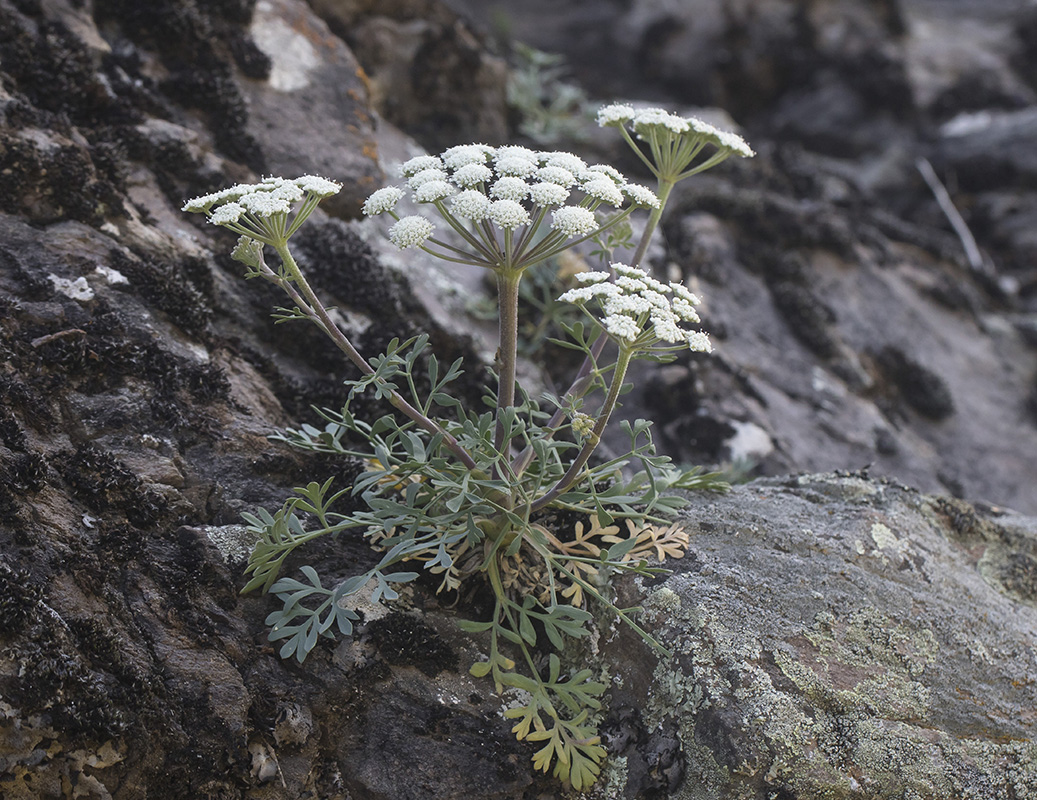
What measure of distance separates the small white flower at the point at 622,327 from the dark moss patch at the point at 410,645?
1.50 meters

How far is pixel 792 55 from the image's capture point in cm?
1356

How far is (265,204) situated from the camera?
2.86 metres

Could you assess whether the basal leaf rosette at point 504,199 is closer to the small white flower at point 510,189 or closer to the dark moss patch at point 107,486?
the small white flower at point 510,189

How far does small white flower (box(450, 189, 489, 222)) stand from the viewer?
286 cm

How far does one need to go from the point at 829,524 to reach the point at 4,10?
5.24 m

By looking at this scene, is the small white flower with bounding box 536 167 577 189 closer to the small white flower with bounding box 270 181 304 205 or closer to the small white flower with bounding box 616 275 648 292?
the small white flower with bounding box 616 275 648 292

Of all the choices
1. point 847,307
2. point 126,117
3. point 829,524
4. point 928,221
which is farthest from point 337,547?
point 928,221

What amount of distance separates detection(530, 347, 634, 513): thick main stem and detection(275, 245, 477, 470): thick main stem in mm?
352

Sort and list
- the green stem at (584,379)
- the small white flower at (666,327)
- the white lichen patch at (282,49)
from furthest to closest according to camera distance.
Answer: the white lichen patch at (282,49) → the green stem at (584,379) → the small white flower at (666,327)

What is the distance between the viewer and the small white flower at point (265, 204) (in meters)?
2.84

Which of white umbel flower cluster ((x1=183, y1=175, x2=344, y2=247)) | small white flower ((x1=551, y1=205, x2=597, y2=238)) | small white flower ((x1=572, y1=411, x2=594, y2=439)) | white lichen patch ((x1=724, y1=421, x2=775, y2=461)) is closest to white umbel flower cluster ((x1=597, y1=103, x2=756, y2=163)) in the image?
small white flower ((x1=551, y1=205, x2=597, y2=238))

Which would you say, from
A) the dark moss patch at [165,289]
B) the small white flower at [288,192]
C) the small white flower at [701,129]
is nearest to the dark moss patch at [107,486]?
the dark moss patch at [165,289]

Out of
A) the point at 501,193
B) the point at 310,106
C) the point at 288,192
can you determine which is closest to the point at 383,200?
the point at 288,192

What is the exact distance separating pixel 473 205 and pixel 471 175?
0.21 m
